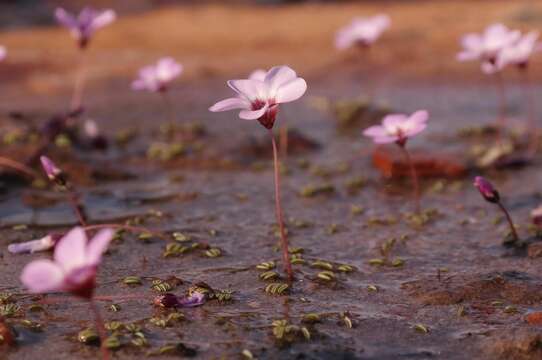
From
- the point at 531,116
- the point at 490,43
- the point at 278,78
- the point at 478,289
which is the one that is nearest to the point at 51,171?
the point at 278,78

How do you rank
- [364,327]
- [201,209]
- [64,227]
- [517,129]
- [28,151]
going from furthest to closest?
[517,129] < [28,151] < [201,209] < [64,227] < [364,327]

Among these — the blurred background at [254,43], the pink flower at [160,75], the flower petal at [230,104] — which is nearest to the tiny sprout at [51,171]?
the flower petal at [230,104]

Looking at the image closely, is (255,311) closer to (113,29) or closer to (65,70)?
(65,70)

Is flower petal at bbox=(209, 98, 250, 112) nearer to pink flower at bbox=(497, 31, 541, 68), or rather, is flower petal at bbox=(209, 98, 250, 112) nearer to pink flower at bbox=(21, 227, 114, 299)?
pink flower at bbox=(21, 227, 114, 299)

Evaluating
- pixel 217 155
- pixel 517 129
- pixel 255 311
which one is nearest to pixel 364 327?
pixel 255 311

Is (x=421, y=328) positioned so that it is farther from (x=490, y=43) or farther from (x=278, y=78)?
(x=490, y=43)

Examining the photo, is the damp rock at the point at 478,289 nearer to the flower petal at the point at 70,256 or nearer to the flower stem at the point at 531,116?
the flower petal at the point at 70,256
